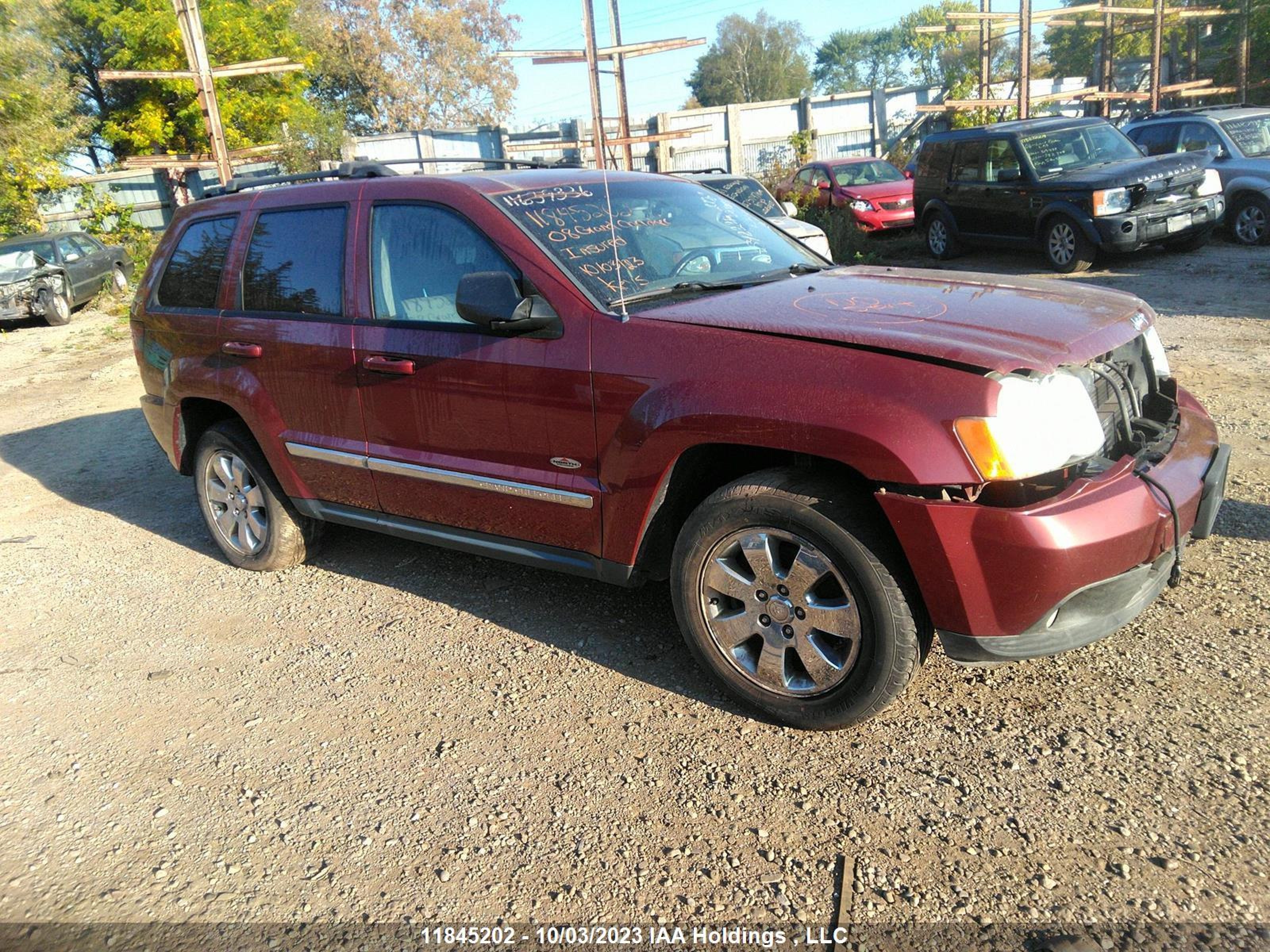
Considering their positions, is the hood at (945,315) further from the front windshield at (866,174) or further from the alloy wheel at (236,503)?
the front windshield at (866,174)

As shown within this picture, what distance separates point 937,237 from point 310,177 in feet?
36.4

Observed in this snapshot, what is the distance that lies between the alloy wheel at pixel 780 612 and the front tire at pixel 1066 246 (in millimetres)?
10221

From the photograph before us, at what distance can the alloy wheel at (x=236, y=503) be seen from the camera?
16.6 feet

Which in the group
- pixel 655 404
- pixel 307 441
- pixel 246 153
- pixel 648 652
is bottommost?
pixel 648 652

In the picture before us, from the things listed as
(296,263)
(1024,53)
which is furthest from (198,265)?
(1024,53)

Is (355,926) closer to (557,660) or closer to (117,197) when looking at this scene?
A: (557,660)

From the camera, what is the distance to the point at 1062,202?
38.9ft

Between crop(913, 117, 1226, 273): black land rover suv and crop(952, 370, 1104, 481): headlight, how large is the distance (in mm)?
9776

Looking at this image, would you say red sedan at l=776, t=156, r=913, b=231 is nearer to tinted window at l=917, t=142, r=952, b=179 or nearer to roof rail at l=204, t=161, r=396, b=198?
tinted window at l=917, t=142, r=952, b=179

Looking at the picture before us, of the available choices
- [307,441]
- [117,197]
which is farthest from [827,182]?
[117,197]

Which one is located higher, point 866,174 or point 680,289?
point 680,289

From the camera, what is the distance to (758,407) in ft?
10.0

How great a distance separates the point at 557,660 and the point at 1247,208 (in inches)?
497

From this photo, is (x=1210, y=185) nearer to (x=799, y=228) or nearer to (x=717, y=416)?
(x=799, y=228)
